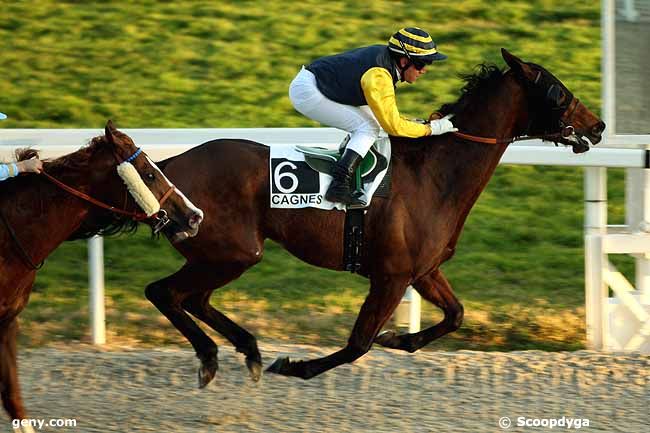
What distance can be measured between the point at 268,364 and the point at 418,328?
1083 millimetres

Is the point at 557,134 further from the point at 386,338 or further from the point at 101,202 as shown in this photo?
the point at 101,202

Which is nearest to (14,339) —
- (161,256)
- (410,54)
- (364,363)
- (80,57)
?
(364,363)

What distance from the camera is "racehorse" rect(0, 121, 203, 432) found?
500 centimetres

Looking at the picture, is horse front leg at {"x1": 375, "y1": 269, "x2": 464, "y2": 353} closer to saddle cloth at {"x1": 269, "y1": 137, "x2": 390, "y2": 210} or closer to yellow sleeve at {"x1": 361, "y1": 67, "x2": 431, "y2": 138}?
saddle cloth at {"x1": 269, "y1": 137, "x2": 390, "y2": 210}

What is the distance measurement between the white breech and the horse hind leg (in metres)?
0.95

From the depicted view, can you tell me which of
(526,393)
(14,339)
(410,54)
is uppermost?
(410,54)

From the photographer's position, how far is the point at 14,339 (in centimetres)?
520

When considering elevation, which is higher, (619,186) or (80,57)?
(80,57)

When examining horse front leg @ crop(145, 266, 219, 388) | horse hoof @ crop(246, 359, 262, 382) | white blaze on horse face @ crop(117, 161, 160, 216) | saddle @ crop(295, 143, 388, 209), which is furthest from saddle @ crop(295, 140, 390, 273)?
white blaze on horse face @ crop(117, 161, 160, 216)

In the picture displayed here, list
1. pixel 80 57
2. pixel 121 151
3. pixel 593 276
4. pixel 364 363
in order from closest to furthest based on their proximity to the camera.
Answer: pixel 121 151, pixel 364 363, pixel 593 276, pixel 80 57

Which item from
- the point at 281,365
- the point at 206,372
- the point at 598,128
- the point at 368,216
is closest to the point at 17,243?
the point at 206,372

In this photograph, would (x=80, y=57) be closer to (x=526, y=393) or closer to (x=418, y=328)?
(x=418, y=328)

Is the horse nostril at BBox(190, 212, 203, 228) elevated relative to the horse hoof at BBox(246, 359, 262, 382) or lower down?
elevated

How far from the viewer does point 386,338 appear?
6.09 meters
